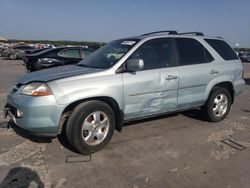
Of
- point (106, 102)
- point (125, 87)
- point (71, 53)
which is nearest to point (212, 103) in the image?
point (125, 87)

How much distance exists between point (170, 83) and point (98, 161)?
1867 mm

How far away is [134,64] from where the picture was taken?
14.4 ft

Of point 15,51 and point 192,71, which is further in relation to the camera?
point 15,51

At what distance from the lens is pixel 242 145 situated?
15.5 feet

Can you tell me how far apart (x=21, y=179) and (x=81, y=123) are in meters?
1.08

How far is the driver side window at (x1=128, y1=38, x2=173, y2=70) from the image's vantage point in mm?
4770

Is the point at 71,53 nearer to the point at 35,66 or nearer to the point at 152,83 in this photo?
the point at 35,66

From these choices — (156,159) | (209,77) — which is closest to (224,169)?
(156,159)

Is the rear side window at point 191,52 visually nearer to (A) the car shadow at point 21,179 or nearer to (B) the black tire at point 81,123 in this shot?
(B) the black tire at point 81,123

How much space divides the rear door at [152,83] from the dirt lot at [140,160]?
58 centimetres

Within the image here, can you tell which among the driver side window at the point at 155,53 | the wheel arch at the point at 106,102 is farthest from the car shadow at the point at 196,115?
the wheel arch at the point at 106,102

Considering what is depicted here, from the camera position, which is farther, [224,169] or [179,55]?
A: [179,55]

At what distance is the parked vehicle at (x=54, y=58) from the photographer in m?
12.1

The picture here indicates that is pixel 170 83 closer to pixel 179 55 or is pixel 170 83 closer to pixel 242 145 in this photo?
pixel 179 55
